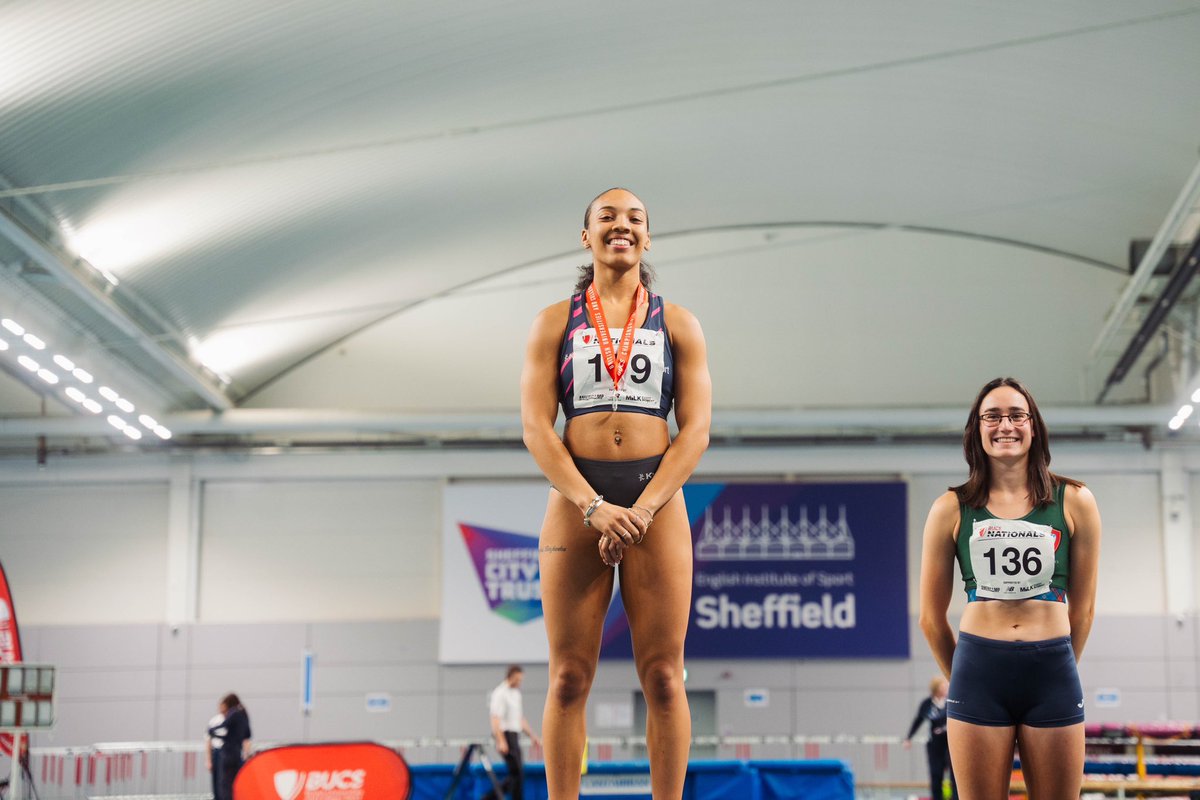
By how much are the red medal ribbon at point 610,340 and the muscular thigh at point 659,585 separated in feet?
1.54

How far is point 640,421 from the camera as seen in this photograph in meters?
4.36

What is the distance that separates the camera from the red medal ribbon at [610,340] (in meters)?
4.35

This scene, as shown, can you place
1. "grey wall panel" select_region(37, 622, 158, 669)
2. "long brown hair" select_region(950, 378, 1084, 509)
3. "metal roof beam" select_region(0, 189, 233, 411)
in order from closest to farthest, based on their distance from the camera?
"long brown hair" select_region(950, 378, 1084, 509) < "metal roof beam" select_region(0, 189, 233, 411) < "grey wall panel" select_region(37, 622, 158, 669)

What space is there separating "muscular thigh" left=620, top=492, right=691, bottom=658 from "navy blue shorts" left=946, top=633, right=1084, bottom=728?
3.11ft

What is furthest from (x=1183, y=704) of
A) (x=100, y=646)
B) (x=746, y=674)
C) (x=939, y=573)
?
(x=939, y=573)

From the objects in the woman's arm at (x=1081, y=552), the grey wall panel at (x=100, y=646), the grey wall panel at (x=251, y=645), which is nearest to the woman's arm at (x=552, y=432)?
the woman's arm at (x=1081, y=552)

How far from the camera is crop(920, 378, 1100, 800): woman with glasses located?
4.12 m

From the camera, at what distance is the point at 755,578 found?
67.4 ft

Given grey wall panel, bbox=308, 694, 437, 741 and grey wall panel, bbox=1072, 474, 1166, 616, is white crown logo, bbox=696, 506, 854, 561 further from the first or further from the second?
grey wall panel, bbox=308, 694, 437, 741

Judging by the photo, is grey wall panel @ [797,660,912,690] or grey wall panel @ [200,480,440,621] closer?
grey wall panel @ [797,660,912,690]

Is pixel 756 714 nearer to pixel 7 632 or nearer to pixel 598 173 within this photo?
pixel 598 173

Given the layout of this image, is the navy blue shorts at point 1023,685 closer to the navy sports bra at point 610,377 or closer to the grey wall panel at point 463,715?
the navy sports bra at point 610,377

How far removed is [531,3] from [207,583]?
13.3 metres

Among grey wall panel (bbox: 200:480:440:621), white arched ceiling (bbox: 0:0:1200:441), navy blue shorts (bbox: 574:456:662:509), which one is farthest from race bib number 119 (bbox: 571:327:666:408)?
grey wall panel (bbox: 200:480:440:621)
